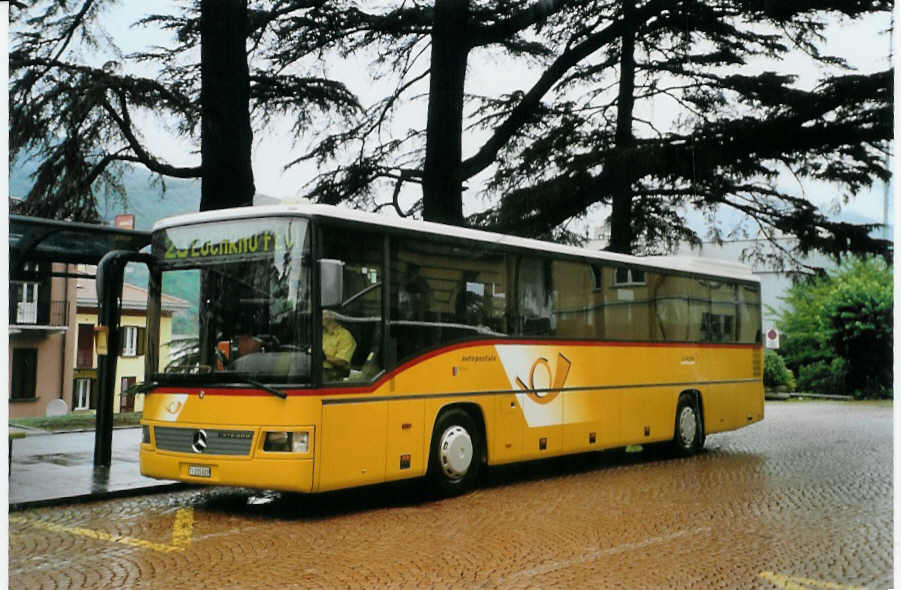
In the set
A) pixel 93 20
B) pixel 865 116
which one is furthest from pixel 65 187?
pixel 865 116

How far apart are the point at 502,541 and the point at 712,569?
170 centimetres

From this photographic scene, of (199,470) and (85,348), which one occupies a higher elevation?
(85,348)

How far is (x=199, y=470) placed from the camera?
951 cm

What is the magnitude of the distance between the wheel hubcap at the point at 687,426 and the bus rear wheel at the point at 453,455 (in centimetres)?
493

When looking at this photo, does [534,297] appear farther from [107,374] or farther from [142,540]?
[142,540]

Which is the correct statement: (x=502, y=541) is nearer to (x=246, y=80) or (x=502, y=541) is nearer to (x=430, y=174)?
(x=246, y=80)

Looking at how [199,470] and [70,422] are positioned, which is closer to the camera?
[199,470]

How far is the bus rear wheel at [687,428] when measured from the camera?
15.1 meters

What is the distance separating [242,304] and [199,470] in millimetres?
1521

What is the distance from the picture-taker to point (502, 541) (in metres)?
8.43

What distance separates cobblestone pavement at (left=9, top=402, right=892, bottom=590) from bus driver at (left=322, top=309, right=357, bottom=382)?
1.31m

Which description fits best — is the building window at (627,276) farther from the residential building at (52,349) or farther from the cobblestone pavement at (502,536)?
the residential building at (52,349)

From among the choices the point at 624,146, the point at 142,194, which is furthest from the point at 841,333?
the point at 142,194

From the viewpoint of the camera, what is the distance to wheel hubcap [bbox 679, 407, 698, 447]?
15156 mm
